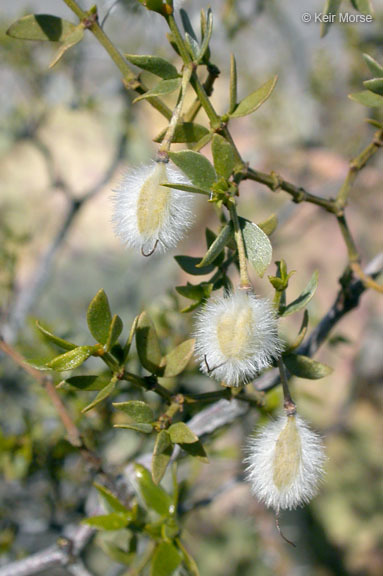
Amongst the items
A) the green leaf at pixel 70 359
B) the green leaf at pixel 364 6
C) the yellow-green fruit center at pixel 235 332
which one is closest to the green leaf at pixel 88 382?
the green leaf at pixel 70 359

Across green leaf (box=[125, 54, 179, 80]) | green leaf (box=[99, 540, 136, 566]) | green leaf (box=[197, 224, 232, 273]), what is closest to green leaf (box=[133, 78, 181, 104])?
green leaf (box=[125, 54, 179, 80])

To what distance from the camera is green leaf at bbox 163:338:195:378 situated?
1.79 feet

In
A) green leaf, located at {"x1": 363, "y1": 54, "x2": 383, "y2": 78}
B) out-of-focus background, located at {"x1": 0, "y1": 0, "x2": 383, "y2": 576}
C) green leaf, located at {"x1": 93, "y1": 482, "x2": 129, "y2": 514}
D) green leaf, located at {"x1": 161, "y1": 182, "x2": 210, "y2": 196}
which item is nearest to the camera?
green leaf, located at {"x1": 161, "y1": 182, "x2": 210, "y2": 196}

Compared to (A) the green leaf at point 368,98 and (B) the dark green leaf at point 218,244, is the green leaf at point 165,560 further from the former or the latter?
(A) the green leaf at point 368,98

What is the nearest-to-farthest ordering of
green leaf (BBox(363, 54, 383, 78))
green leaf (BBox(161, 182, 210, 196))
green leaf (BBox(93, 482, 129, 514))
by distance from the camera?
green leaf (BBox(161, 182, 210, 196))
green leaf (BBox(363, 54, 383, 78))
green leaf (BBox(93, 482, 129, 514))

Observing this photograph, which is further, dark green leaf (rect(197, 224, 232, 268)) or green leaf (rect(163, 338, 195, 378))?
green leaf (rect(163, 338, 195, 378))

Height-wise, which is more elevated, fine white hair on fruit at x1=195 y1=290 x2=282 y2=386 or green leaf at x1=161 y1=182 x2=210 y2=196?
green leaf at x1=161 y1=182 x2=210 y2=196

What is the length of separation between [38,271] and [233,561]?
142 cm

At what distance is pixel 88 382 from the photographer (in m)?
0.51

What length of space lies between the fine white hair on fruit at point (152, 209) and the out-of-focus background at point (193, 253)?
0.13 ft

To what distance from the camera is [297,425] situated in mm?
486

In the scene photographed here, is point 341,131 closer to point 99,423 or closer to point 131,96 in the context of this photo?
point 131,96

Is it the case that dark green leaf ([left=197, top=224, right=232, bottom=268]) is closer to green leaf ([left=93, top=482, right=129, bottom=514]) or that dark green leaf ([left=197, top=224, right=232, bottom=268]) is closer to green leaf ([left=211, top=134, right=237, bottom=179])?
green leaf ([left=211, top=134, right=237, bottom=179])

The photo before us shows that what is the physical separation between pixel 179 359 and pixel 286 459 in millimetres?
147
